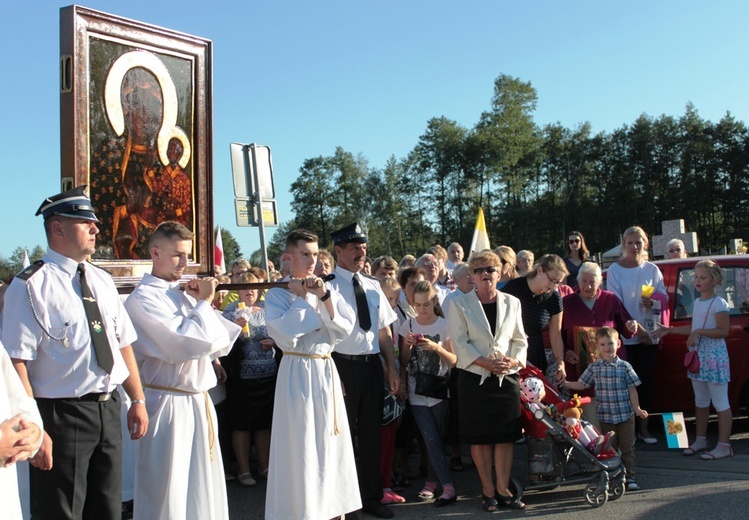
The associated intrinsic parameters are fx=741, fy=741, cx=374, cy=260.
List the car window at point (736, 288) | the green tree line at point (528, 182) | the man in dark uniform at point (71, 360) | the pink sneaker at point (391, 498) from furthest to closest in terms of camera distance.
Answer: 1. the green tree line at point (528, 182)
2. the car window at point (736, 288)
3. the pink sneaker at point (391, 498)
4. the man in dark uniform at point (71, 360)

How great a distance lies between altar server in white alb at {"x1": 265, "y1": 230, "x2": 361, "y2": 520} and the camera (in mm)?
5043

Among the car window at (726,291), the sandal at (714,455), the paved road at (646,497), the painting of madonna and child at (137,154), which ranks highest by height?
the painting of madonna and child at (137,154)

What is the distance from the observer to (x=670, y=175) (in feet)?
211

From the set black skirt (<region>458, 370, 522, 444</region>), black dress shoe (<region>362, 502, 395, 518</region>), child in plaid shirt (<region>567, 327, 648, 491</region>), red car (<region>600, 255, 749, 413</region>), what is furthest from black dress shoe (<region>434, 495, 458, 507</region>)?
red car (<region>600, 255, 749, 413</region>)

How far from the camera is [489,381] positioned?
19.1 ft

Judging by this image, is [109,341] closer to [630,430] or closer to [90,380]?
[90,380]

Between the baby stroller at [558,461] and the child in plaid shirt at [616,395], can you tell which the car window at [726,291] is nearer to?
the child in plaid shirt at [616,395]

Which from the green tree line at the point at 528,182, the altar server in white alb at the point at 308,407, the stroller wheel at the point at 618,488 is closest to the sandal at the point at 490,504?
the stroller wheel at the point at 618,488

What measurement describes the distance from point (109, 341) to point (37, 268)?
1.71 ft

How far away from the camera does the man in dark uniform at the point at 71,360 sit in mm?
3650

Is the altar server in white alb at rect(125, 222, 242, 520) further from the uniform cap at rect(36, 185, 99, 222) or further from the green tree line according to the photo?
the green tree line

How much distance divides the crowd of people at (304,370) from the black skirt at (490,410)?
15 mm

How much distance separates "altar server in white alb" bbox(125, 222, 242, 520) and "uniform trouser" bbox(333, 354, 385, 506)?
4.41 ft

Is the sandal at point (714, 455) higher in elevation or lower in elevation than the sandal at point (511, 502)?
higher
